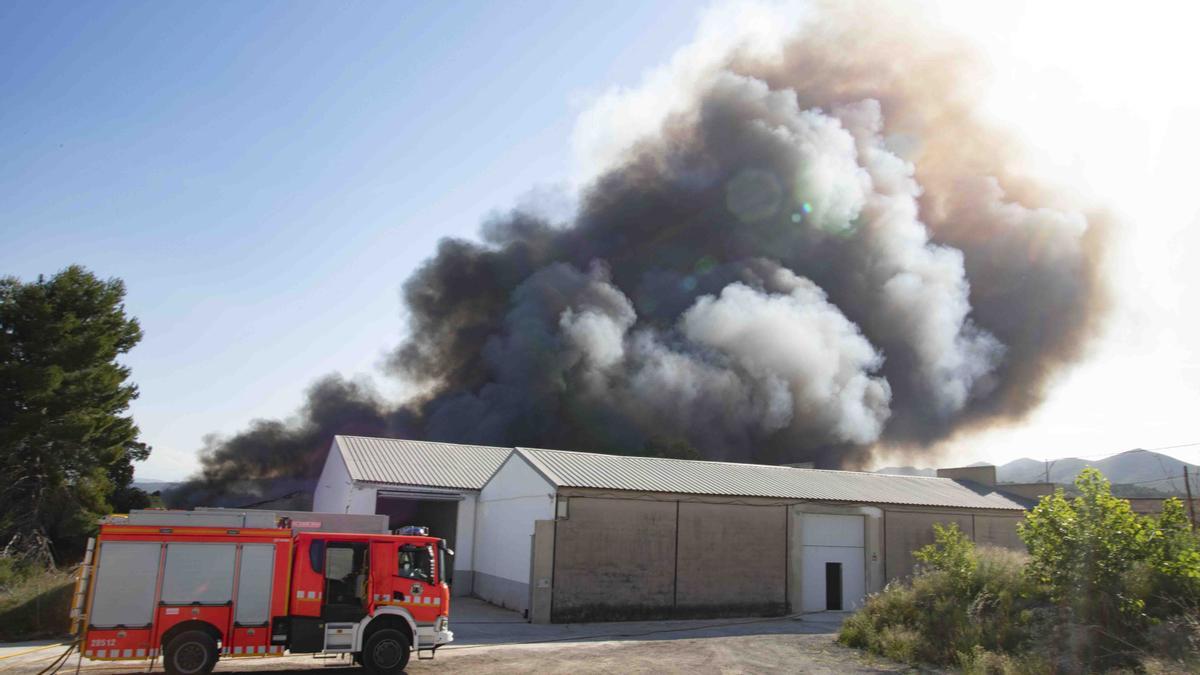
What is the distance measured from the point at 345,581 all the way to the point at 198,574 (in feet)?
6.19

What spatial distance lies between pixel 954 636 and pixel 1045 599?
1.87 meters

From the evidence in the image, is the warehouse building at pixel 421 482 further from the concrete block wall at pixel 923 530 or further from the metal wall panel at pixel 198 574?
the metal wall panel at pixel 198 574

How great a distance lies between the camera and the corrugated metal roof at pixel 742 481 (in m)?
20.9

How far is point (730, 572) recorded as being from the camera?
20984 millimetres

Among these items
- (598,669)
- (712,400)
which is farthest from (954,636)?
(712,400)

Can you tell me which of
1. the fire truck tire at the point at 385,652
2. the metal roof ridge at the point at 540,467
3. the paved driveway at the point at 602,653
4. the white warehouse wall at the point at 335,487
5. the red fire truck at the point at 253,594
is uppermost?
the metal roof ridge at the point at 540,467

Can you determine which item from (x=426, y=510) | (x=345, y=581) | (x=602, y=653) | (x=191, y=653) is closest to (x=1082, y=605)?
(x=602, y=653)

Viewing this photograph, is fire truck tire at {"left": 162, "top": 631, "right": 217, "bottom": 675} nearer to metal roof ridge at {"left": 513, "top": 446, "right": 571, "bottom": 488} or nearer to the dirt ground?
the dirt ground

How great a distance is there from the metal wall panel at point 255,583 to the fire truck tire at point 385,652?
1.44m

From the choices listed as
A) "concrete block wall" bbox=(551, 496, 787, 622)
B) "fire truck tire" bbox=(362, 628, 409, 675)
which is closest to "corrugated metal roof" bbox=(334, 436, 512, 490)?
"concrete block wall" bbox=(551, 496, 787, 622)

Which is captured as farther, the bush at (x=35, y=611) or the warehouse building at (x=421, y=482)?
the warehouse building at (x=421, y=482)

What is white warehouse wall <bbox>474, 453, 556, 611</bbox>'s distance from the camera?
1994 cm

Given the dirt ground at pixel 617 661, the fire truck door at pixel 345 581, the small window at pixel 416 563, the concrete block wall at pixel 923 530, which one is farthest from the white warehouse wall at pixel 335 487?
the concrete block wall at pixel 923 530

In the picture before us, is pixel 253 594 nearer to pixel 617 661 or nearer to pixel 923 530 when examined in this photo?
pixel 617 661
